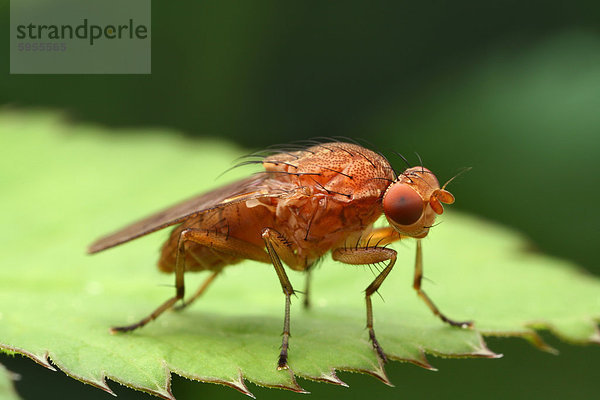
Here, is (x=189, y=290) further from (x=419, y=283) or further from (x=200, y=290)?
(x=419, y=283)

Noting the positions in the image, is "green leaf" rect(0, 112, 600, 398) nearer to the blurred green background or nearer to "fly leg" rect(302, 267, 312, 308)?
"fly leg" rect(302, 267, 312, 308)

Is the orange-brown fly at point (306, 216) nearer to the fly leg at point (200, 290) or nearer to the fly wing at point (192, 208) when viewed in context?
the fly wing at point (192, 208)

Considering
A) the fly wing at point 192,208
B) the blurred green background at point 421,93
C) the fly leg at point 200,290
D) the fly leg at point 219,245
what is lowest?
the fly leg at point 200,290

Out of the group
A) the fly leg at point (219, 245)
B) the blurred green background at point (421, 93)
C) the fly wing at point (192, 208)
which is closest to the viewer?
the fly wing at point (192, 208)

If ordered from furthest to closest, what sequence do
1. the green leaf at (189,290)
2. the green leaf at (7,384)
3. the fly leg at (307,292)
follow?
1. the fly leg at (307,292)
2. the green leaf at (189,290)
3. the green leaf at (7,384)

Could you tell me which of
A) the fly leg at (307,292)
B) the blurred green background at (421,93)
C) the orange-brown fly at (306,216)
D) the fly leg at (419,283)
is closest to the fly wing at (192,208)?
the orange-brown fly at (306,216)

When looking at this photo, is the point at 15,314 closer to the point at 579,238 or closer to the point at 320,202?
the point at 320,202


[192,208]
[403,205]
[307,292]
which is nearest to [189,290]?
[307,292]
